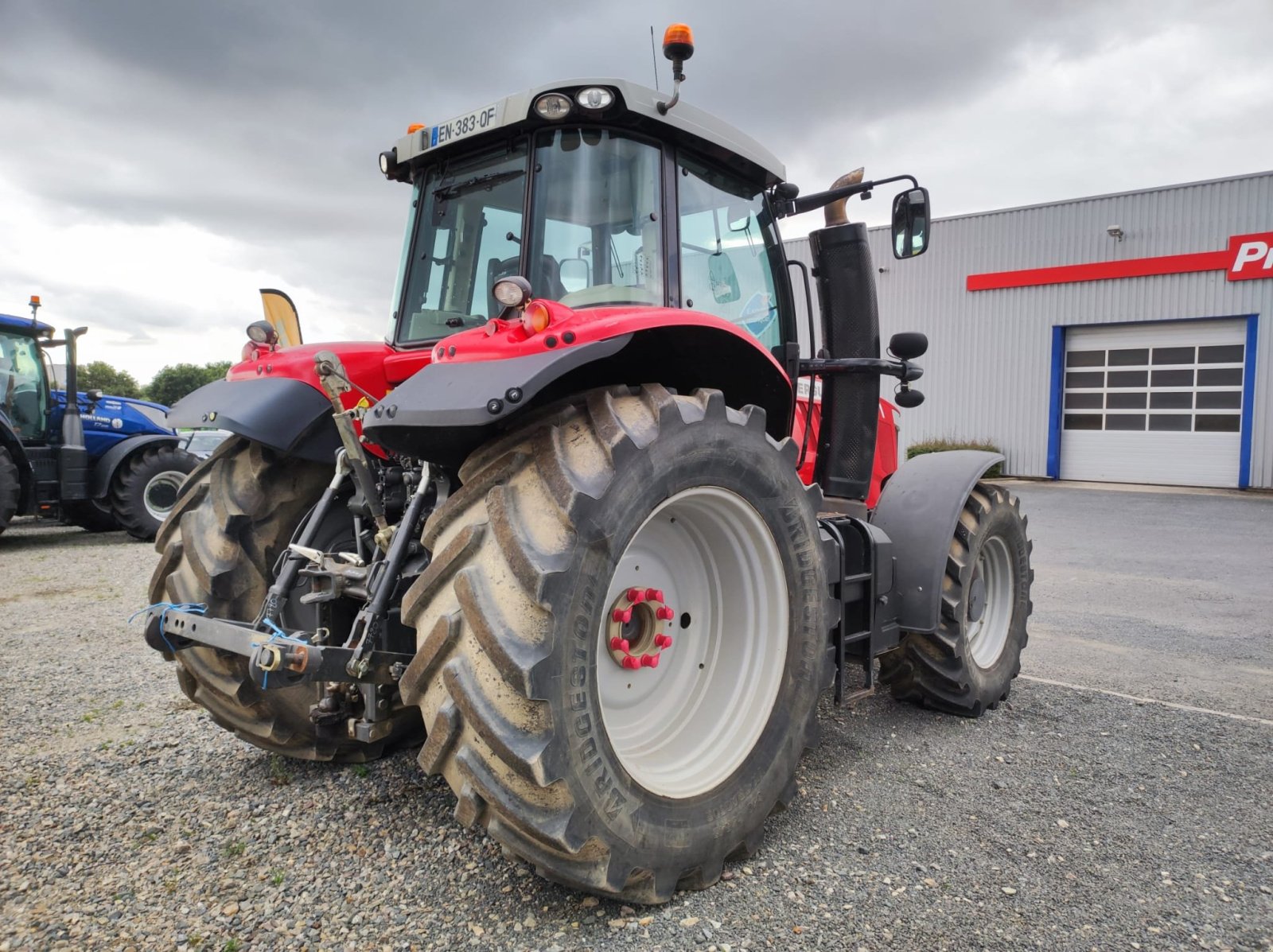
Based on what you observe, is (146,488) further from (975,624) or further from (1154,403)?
(1154,403)

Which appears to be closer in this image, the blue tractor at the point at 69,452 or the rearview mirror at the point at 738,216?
the rearview mirror at the point at 738,216

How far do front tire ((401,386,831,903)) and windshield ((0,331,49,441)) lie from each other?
9.50 m

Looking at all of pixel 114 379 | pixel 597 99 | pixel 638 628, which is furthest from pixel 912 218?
pixel 114 379

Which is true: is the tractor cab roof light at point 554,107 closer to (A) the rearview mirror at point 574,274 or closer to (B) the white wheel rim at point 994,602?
(A) the rearview mirror at point 574,274

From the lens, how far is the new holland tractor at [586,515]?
2047 mm

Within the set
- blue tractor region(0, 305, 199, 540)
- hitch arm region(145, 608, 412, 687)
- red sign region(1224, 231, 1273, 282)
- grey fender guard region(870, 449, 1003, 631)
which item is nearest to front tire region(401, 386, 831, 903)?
hitch arm region(145, 608, 412, 687)

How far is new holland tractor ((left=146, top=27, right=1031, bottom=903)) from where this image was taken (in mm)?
2047

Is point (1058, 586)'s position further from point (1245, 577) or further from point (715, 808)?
point (715, 808)

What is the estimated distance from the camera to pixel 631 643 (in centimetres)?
261

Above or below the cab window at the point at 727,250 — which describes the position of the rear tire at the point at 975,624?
below

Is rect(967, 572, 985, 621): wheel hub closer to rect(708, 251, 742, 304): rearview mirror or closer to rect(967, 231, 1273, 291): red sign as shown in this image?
rect(708, 251, 742, 304): rearview mirror

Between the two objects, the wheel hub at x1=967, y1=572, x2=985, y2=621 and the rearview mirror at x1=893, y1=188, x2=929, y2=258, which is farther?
the wheel hub at x1=967, y1=572, x2=985, y2=621

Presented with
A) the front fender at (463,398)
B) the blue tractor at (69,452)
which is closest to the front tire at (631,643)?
the front fender at (463,398)

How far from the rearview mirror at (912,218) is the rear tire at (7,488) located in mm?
8896
